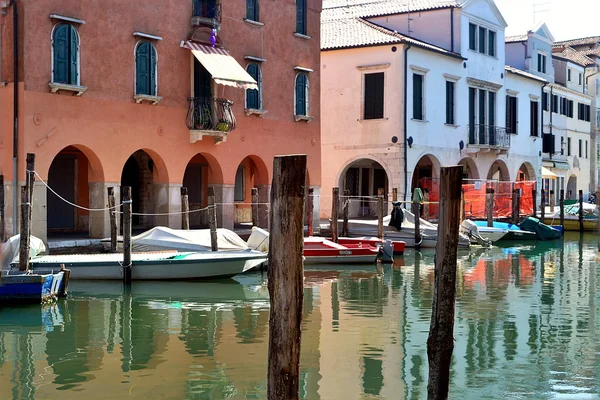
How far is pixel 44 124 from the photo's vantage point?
20.3 metres

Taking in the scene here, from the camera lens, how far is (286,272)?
7.01m

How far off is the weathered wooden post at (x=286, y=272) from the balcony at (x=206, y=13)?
57.4ft

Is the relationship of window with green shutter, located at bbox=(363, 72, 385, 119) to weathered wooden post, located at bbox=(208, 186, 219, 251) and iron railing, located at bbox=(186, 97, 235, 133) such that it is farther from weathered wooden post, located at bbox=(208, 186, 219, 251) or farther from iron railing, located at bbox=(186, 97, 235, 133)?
weathered wooden post, located at bbox=(208, 186, 219, 251)

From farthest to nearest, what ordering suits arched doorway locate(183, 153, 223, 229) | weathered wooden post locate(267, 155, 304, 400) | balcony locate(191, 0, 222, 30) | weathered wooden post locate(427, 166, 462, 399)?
arched doorway locate(183, 153, 223, 229), balcony locate(191, 0, 222, 30), weathered wooden post locate(427, 166, 462, 399), weathered wooden post locate(267, 155, 304, 400)

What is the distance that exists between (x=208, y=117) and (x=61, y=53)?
4717mm

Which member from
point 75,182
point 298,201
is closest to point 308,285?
point 75,182

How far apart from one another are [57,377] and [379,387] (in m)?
3.67

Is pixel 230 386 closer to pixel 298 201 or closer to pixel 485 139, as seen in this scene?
pixel 298 201

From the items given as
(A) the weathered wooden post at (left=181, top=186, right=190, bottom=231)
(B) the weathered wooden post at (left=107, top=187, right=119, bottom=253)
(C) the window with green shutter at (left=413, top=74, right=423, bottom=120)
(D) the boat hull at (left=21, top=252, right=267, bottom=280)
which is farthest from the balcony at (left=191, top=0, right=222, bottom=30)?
(C) the window with green shutter at (left=413, top=74, right=423, bottom=120)

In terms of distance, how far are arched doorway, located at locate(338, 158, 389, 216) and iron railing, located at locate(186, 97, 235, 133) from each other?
10.2m

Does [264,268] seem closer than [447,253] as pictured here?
No

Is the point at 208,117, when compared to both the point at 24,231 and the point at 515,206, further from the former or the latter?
the point at 515,206

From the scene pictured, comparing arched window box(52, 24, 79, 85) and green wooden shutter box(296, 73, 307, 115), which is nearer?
arched window box(52, 24, 79, 85)

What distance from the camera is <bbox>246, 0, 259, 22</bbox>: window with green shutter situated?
25.8 m
